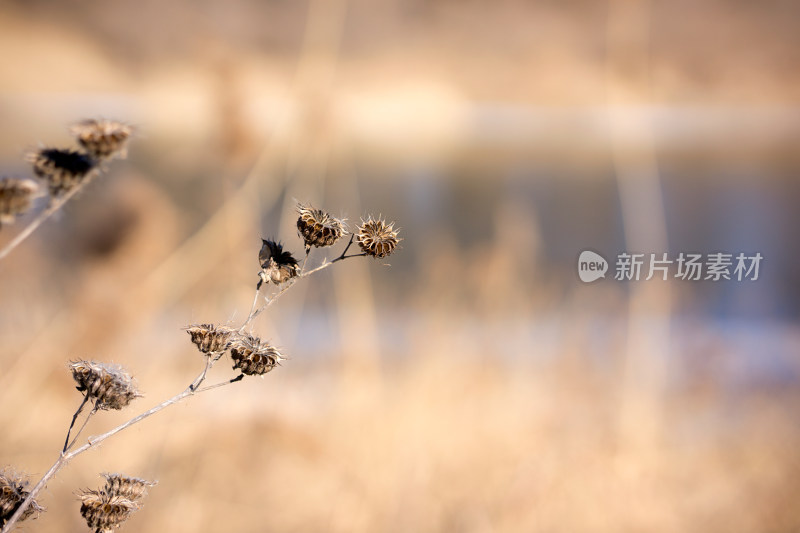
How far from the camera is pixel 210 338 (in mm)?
351

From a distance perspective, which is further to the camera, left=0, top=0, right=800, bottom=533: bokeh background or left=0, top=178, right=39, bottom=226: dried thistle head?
left=0, top=0, right=800, bottom=533: bokeh background

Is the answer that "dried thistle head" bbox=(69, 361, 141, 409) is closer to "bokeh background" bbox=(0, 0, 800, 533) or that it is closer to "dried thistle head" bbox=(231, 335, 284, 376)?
"dried thistle head" bbox=(231, 335, 284, 376)

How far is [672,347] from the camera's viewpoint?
3.82 feet

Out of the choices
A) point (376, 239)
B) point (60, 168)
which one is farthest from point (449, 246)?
point (60, 168)

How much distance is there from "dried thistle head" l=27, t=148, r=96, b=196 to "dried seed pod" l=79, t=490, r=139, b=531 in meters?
0.16

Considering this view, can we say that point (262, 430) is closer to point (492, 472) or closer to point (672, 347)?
point (492, 472)

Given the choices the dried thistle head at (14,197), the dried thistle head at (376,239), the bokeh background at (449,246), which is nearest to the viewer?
the dried thistle head at (14,197)

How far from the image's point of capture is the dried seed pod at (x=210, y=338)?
0.35 m

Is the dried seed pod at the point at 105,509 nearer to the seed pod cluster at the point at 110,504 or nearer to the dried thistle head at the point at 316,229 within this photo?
the seed pod cluster at the point at 110,504

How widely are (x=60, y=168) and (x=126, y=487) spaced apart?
17 centimetres

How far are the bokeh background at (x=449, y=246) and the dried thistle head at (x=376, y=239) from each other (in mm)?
698

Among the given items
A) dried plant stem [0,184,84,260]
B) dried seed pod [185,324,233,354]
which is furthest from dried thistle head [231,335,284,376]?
Answer: dried plant stem [0,184,84,260]

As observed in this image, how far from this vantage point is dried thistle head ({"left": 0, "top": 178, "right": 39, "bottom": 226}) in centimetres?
27

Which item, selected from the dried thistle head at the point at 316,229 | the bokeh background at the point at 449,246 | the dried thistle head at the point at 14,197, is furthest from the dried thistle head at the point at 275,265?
the bokeh background at the point at 449,246
